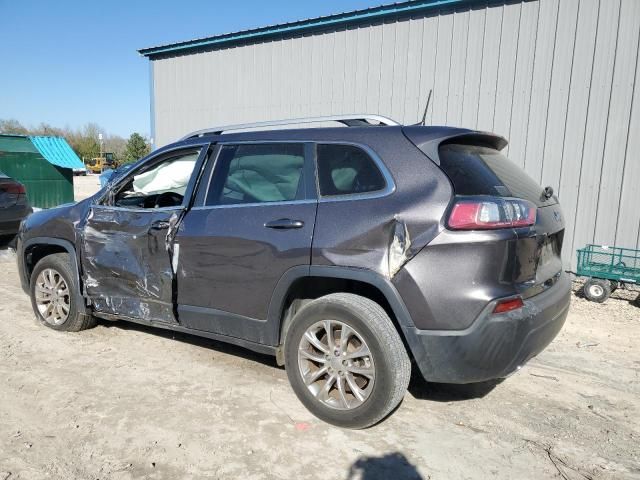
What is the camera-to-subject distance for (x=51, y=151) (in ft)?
48.3

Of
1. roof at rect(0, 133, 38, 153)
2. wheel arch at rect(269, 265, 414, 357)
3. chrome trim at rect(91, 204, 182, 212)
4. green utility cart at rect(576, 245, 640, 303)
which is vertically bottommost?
green utility cart at rect(576, 245, 640, 303)

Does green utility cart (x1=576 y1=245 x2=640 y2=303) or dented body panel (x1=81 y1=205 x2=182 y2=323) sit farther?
green utility cart (x1=576 y1=245 x2=640 y2=303)

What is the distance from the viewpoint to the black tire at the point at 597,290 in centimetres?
588

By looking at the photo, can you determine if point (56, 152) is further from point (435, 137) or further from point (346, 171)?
point (435, 137)

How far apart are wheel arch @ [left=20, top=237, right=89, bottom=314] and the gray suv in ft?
1.23

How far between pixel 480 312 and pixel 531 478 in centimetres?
87

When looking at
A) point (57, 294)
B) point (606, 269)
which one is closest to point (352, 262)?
point (57, 294)

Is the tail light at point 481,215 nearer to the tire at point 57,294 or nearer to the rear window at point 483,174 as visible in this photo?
the rear window at point 483,174

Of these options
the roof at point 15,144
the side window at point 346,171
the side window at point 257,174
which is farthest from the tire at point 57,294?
the roof at point 15,144

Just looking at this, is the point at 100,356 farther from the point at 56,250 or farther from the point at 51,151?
the point at 51,151

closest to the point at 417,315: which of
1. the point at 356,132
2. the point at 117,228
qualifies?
the point at 356,132

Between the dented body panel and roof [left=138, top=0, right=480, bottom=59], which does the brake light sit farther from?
roof [left=138, top=0, right=480, bottom=59]

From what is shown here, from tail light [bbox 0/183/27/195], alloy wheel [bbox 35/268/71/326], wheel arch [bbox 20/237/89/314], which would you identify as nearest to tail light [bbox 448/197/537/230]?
wheel arch [bbox 20/237/89/314]

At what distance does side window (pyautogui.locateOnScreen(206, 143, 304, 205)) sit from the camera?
321 centimetres
